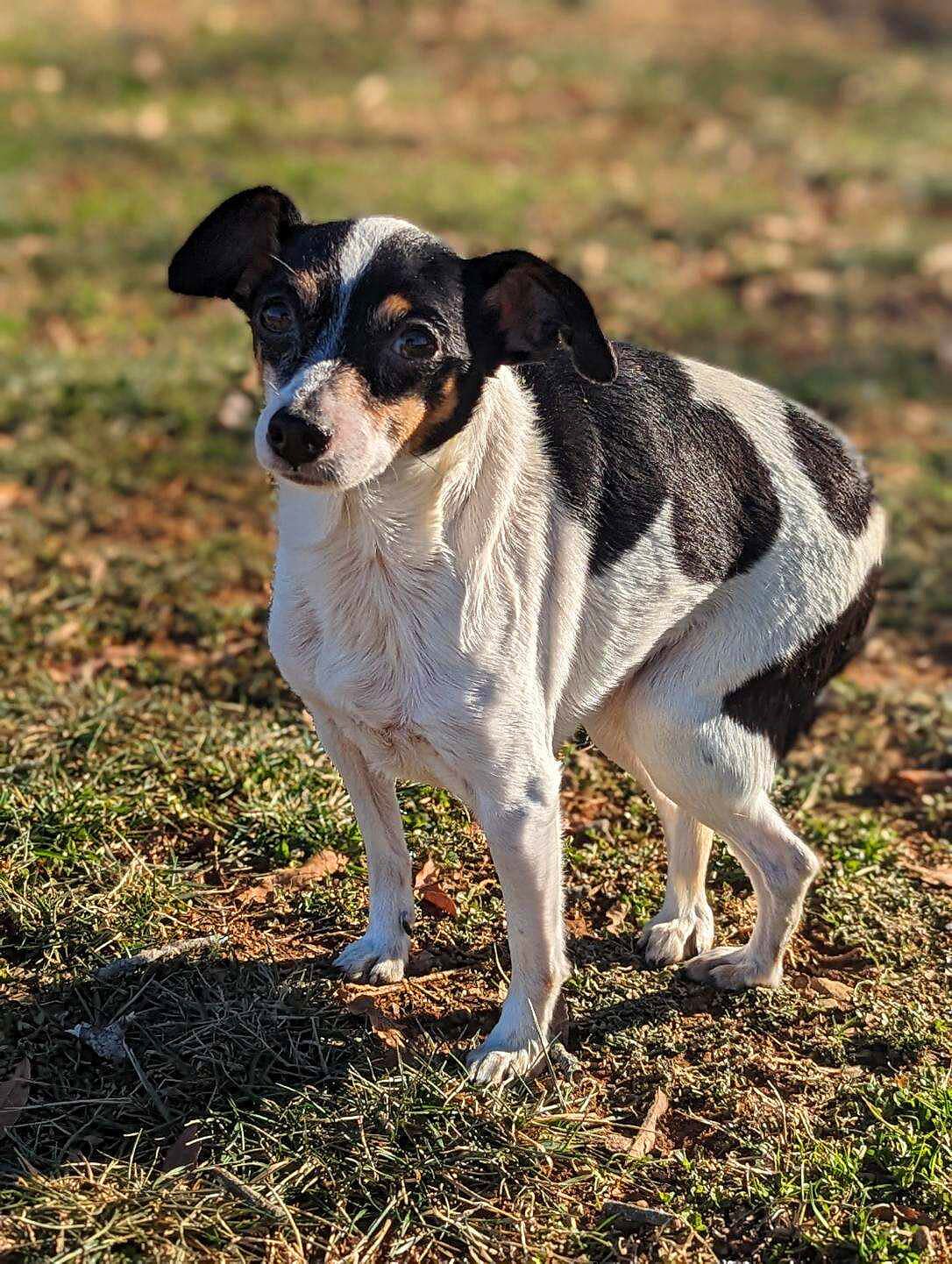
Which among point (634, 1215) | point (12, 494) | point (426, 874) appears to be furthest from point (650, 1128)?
point (12, 494)

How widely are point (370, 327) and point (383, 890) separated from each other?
1441 millimetres

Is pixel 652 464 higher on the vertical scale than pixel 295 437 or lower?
lower

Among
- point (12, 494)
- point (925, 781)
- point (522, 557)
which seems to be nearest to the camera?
point (522, 557)

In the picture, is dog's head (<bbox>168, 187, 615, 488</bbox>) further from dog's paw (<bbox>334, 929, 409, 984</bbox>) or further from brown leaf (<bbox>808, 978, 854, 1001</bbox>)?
brown leaf (<bbox>808, 978, 854, 1001</bbox>)

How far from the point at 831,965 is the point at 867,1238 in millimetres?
927

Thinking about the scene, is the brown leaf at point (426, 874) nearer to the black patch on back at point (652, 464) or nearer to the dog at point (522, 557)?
the dog at point (522, 557)

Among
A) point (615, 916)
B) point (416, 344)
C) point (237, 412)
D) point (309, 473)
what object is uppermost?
point (416, 344)

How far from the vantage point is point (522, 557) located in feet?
10.0

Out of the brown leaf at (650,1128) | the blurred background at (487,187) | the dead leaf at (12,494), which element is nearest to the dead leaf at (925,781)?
the blurred background at (487,187)

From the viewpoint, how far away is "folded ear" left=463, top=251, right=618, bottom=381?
2.87 m

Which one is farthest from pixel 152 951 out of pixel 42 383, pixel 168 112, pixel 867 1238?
pixel 168 112

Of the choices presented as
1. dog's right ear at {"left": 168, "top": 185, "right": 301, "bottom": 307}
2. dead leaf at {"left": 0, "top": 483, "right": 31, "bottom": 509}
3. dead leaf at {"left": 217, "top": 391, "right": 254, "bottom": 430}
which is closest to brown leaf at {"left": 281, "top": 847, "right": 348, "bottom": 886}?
dog's right ear at {"left": 168, "top": 185, "right": 301, "bottom": 307}

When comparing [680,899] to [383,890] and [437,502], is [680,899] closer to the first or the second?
[383,890]

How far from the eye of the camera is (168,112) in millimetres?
9891
